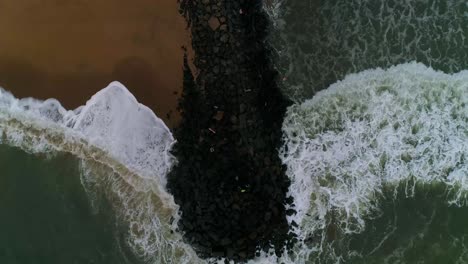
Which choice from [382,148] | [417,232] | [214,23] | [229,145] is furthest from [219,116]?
[417,232]

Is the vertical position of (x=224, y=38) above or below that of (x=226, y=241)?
above

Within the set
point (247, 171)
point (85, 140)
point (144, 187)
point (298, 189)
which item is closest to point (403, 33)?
point (298, 189)

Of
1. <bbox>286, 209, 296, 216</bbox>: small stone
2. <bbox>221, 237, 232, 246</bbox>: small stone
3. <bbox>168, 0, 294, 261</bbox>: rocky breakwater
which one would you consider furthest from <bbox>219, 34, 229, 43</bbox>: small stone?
<bbox>221, 237, 232, 246</bbox>: small stone

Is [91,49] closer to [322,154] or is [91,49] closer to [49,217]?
[49,217]

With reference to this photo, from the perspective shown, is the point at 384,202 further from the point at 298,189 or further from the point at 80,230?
the point at 80,230

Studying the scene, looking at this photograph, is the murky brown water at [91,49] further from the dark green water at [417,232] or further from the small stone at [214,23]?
the dark green water at [417,232]

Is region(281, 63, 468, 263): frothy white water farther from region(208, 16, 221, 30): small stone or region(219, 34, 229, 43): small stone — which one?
region(208, 16, 221, 30): small stone
